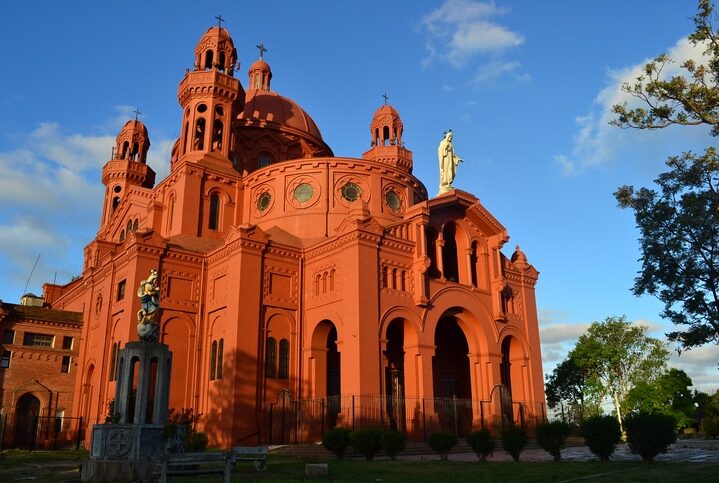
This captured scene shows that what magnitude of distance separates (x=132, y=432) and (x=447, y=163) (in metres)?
22.8

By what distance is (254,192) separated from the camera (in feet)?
117

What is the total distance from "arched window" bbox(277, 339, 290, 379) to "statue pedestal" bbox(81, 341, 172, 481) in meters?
11.9

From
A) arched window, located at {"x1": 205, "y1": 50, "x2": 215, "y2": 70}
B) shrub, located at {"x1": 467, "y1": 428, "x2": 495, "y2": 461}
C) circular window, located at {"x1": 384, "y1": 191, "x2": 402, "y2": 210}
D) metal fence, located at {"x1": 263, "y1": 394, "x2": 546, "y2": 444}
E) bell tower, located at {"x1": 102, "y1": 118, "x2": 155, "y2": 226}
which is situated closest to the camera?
shrub, located at {"x1": 467, "y1": 428, "x2": 495, "y2": 461}

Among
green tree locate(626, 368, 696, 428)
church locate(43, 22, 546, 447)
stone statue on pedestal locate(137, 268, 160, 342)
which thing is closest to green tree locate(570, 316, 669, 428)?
green tree locate(626, 368, 696, 428)

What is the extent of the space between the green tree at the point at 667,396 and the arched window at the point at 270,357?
1114 inches

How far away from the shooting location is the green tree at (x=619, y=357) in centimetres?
4753

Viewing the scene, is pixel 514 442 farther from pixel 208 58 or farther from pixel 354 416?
pixel 208 58

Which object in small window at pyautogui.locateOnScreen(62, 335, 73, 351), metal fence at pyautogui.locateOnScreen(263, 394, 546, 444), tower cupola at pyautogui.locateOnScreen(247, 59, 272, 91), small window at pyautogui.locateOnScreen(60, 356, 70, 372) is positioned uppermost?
tower cupola at pyautogui.locateOnScreen(247, 59, 272, 91)

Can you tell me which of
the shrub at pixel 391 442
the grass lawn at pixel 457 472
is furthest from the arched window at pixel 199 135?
the shrub at pixel 391 442

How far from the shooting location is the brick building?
112 feet

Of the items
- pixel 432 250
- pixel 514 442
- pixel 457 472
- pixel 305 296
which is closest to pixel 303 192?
pixel 305 296

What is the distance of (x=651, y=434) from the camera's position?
18.0m

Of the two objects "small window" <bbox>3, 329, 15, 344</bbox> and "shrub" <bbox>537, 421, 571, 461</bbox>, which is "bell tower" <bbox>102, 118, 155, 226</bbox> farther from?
"shrub" <bbox>537, 421, 571, 461</bbox>

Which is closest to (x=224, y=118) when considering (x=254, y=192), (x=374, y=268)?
(x=254, y=192)
